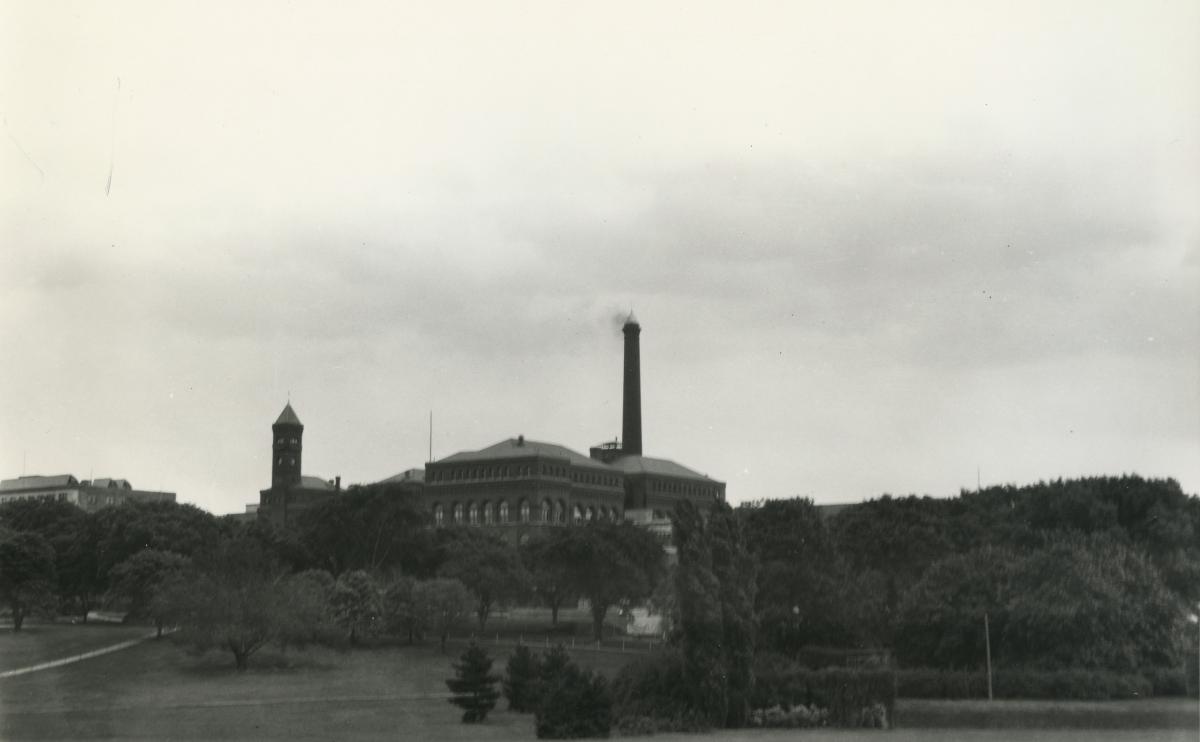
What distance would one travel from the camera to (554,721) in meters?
32.8

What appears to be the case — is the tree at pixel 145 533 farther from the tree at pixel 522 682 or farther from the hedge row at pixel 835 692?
the hedge row at pixel 835 692

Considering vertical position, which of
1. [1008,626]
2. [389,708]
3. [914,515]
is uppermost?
[914,515]

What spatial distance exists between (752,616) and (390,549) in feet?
145

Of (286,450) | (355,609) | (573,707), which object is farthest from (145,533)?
(286,450)

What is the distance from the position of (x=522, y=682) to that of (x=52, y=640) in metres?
32.7

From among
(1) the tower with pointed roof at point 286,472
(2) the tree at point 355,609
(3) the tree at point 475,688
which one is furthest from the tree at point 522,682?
(1) the tower with pointed roof at point 286,472

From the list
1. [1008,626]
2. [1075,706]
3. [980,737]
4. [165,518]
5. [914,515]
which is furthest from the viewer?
[165,518]

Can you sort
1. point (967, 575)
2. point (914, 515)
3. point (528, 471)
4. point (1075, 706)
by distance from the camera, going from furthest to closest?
point (528, 471), point (914, 515), point (967, 575), point (1075, 706)

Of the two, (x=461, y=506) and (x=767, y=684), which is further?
(x=461, y=506)

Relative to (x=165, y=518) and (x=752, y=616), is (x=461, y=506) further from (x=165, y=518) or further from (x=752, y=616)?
(x=752, y=616)

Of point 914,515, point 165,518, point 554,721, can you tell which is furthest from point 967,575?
point 165,518

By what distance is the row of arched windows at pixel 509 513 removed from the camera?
10512cm

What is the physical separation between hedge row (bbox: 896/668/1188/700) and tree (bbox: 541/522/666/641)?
31.1 m

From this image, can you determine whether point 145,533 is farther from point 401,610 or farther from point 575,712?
point 575,712
